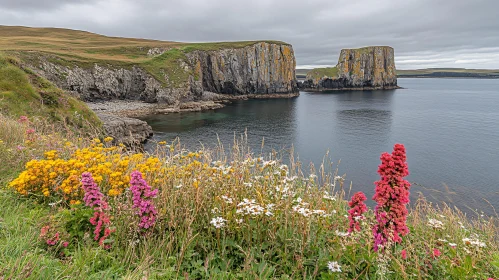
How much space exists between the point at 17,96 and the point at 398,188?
2470 centimetres

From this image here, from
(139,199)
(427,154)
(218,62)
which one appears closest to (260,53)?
(218,62)

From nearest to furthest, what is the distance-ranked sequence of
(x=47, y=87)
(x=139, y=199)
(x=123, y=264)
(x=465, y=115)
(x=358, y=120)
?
(x=123, y=264)
(x=139, y=199)
(x=47, y=87)
(x=358, y=120)
(x=465, y=115)

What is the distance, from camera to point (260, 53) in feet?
349

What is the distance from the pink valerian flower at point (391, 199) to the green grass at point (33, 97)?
19.2m

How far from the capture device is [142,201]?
3.82m

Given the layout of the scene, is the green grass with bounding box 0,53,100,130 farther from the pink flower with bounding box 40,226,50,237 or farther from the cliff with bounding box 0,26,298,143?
the pink flower with bounding box 40,226,50,237

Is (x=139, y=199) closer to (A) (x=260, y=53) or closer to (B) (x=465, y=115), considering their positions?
(B) (x=465, y=115)

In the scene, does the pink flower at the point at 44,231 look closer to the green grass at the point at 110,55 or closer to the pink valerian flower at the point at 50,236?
the pink valerian flower at the point at 50,236

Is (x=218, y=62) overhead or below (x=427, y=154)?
overhead

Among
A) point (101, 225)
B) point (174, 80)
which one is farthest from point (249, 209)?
point (174, 80)

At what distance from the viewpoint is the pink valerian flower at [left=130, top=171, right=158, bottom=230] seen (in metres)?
3.78

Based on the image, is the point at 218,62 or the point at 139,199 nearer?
the point at 139,199

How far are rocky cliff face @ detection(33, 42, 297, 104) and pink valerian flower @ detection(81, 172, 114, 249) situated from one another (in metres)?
66.1

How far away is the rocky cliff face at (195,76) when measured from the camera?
64438 millimetres
